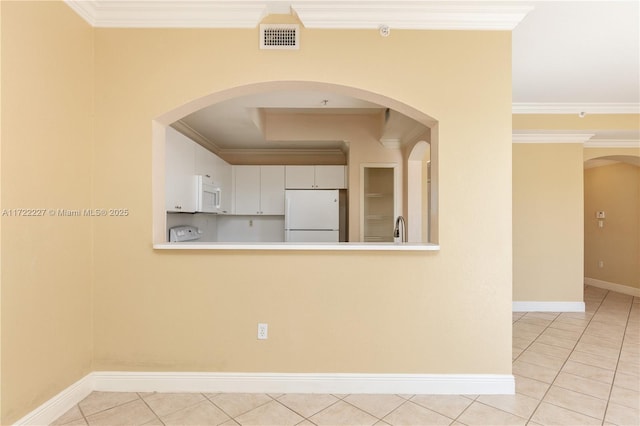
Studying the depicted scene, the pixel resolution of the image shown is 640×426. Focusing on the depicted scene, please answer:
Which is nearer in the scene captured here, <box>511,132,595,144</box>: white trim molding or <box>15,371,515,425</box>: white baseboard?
<box>15,371,515,425</box>: white baseboard

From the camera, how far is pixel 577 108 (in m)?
3.80

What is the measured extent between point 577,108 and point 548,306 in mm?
2602

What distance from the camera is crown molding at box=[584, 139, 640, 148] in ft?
15.1

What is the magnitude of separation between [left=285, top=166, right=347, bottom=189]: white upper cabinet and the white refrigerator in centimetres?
21

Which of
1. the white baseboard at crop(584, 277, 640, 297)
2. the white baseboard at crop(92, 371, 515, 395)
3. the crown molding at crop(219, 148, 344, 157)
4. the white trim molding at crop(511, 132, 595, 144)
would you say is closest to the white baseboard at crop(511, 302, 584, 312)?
the white baseboard at crop(584, 277, 640, 297)

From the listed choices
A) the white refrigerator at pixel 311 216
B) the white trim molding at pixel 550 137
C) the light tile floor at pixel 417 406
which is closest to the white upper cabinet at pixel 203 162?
the white refrigerator at pixel 311 216

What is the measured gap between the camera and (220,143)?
194 inches

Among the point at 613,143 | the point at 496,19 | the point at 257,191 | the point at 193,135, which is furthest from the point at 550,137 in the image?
the point at 193,135

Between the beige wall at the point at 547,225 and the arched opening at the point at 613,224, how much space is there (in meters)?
1.42

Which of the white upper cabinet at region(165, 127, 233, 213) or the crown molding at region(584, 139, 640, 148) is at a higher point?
the crown molding at region(584, 139, 640, 148)

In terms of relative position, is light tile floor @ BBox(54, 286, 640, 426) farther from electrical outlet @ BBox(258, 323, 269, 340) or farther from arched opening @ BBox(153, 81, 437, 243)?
arched opening @ BBox(153, 81, 437, 243)

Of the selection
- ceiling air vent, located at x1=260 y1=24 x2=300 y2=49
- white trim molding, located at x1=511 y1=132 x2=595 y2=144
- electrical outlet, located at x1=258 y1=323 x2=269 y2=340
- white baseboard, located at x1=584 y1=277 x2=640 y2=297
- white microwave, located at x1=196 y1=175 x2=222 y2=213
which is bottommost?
white baseboard, located at x1=584 y1=277 x2=640 y2=297

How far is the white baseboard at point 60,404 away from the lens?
5.91ft

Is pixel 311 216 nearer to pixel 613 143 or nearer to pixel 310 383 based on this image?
pixel 310 383
